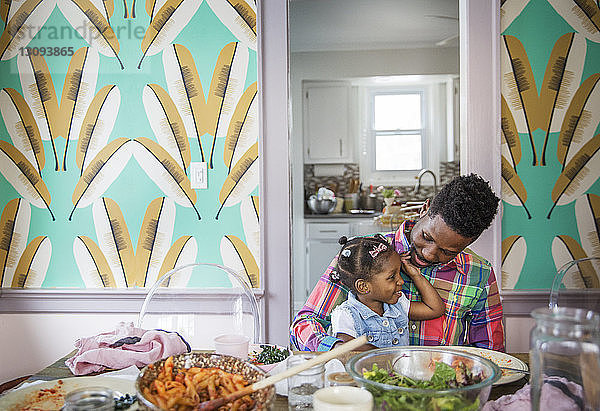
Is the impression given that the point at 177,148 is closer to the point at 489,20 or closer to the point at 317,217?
the point at 489,20

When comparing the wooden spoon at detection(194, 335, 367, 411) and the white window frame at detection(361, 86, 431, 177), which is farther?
the white window frame at detection(361, 86, 431, 177)

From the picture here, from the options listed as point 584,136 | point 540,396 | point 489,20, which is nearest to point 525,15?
point 489,20

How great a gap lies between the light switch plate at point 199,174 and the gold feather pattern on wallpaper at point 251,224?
203mm

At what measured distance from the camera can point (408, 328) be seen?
1829 millimetres

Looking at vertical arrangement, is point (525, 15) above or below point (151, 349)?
above

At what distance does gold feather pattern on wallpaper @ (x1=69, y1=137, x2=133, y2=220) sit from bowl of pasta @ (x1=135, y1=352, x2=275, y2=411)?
1.68m

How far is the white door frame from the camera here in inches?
98.3

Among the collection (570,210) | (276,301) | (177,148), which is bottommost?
(276,301)

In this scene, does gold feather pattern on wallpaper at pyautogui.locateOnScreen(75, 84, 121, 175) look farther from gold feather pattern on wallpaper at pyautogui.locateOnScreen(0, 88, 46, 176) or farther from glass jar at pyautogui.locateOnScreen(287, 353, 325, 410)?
glass jar at pyautogui.locateOnScreen(287, 353, 325, 410)

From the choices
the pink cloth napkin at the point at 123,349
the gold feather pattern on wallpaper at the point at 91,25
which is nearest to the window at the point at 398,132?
the gold feather pattern on wallpaper at the point at 91,25

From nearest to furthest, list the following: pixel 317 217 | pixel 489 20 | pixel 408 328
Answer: pixel 408 328, pixel 489 20, pixel 317 217

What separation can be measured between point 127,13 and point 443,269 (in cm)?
182

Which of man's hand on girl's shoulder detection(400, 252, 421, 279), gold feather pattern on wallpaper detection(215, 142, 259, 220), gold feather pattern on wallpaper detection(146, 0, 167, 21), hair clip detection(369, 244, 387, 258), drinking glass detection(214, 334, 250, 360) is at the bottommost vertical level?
drinking glass detection(214, 334, 250, 360)

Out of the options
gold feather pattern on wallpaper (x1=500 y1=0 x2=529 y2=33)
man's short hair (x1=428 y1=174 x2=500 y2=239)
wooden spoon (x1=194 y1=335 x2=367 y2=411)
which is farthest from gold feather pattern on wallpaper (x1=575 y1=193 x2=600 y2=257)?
wooden spoon (x1=194 y1=335 x2=367 y2=411)
